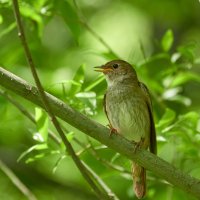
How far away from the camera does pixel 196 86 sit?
8242mm

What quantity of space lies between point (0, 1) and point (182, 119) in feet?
5.76

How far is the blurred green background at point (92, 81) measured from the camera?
509 cm

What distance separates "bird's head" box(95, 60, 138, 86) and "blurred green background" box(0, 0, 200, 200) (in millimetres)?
152

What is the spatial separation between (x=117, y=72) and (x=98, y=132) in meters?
2.34

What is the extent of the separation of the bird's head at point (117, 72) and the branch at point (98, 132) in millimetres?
2011

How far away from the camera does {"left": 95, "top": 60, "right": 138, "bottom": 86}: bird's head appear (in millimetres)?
6309

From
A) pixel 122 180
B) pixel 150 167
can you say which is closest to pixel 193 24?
pixel 122 180

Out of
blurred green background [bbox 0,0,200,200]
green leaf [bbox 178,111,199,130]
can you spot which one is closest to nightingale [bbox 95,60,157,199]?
blurred green background [bbox 0,0,200,200]

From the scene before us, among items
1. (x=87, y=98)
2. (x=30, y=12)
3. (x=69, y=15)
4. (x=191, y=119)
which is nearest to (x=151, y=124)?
(x=191, y=119)

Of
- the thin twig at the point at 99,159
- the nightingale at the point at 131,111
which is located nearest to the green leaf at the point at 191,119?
the nightingale at the point at 131,111

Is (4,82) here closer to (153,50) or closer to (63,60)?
(63,60)

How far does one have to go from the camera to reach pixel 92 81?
6.25 metres

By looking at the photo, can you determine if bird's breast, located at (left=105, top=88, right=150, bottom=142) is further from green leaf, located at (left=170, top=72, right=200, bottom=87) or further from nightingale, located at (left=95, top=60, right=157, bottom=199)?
green leaf, located at (left=170, top=72, right=200, bottom=87)

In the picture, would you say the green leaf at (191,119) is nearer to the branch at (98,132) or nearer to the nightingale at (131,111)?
the nightingale at (131,111)
